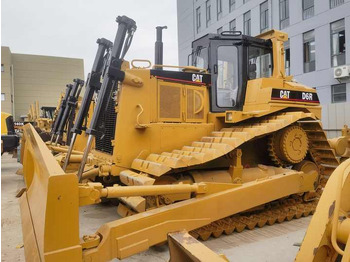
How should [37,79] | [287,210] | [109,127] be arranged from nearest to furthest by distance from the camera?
[287,210]
[109,127]
[37,79]

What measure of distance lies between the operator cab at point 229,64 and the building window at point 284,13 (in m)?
12.3

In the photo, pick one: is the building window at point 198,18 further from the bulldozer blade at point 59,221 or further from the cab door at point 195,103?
the bulldozer blade at point 59,221

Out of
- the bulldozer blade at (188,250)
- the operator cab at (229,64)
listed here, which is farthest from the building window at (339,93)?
the bulldozer blade at (188,250)

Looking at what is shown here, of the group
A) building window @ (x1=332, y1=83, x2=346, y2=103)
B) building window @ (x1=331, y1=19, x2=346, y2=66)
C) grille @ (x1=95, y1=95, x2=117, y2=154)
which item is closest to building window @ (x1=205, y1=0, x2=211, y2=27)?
building window @ (x1=331, y1=19, x2=346, y2=66)

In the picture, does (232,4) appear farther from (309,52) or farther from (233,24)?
(309,52)

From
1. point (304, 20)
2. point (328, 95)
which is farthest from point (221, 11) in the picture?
point (328, 95)

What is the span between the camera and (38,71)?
93.5ft

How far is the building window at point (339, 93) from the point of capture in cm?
1372

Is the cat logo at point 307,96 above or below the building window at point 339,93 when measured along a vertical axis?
below

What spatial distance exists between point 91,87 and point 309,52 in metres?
13.2

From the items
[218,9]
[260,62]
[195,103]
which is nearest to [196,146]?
[195,103]

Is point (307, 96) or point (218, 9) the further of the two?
point (218, 9)

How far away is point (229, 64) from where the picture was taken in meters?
5.30

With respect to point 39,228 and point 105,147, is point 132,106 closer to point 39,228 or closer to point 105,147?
point 105,147
